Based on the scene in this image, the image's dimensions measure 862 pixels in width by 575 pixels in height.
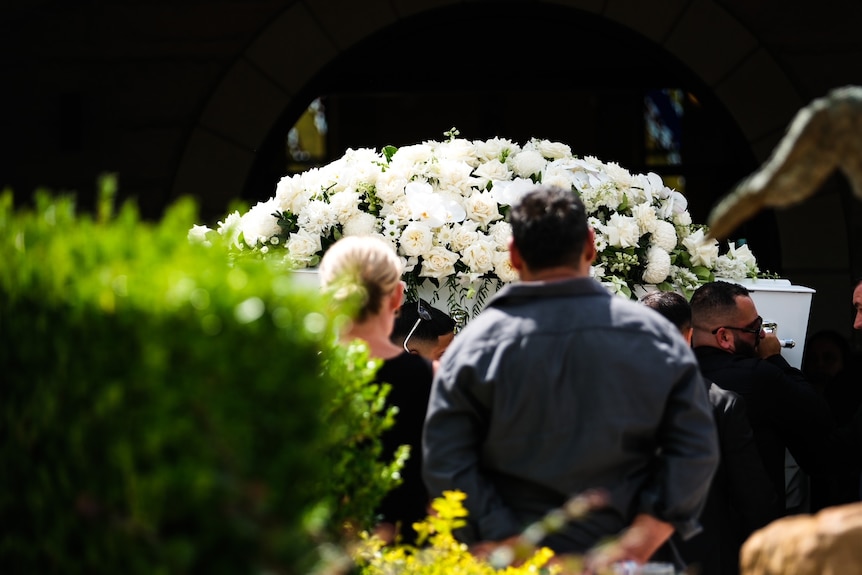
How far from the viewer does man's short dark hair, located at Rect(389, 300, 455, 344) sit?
14.1ft

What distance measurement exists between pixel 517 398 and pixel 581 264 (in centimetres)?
40

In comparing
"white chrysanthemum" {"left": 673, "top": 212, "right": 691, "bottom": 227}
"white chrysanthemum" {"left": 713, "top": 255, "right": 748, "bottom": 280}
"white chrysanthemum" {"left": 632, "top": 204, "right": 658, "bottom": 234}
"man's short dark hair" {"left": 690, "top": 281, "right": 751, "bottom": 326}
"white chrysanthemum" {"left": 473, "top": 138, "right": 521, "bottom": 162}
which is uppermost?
"white chrysanthemum" {"left": 473, "top": 138, "right": 521, "bottom": 162}

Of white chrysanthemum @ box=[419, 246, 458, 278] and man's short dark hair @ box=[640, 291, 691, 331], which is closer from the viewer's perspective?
white chrysanthemum @ box=[419, 246, 458, 278]

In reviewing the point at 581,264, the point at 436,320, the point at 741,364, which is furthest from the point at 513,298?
the point at 741,364

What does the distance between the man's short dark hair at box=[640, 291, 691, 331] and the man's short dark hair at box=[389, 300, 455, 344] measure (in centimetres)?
71

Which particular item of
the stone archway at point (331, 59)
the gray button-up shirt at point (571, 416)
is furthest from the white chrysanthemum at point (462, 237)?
the stone archway at point (331, 59)

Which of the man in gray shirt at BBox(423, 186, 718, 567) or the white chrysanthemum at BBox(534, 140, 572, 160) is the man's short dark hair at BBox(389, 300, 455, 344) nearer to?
the white chrysanthemum at BBox(534, 140, 572, 160)

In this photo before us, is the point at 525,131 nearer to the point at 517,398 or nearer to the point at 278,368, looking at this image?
the point at 517,398

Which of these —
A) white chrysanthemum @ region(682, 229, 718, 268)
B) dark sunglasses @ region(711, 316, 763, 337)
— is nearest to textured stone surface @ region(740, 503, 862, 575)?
white chrysanthemum @ region(682, 229, 718, 268)

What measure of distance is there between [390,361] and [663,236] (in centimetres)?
131

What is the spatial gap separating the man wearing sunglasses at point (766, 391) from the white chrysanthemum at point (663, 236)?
294 millimetres

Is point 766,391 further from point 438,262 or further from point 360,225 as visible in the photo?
point 360,225

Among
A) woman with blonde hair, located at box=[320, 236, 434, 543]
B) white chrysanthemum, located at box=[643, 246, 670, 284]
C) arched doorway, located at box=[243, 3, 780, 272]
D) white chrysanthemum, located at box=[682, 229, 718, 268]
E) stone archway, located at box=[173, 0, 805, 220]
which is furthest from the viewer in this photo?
arched doorway, located at box=[243, 3, 780, 272]

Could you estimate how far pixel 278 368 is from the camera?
174 cm
